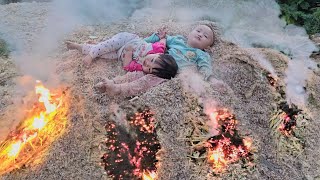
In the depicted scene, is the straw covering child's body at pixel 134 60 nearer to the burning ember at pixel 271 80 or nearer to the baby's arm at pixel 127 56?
the baby's arm at pixel 127 56

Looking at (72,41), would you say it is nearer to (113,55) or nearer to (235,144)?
(113,55)

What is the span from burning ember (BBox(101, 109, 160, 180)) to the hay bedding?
2.9 inches

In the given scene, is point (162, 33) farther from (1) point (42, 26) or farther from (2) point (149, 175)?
(2) point (149, 175)

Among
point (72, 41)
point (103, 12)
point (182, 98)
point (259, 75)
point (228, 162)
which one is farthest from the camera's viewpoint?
point (103, 12)

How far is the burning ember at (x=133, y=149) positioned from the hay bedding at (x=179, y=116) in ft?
0.24

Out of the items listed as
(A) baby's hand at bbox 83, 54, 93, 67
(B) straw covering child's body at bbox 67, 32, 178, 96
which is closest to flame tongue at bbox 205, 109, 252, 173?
(B) straw covering child's body at bbox 67, 32, 178, 96

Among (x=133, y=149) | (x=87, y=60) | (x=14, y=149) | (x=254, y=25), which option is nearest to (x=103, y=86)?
(x=87, y=60)

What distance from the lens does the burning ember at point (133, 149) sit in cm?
359

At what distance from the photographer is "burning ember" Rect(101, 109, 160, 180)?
11.8 ft

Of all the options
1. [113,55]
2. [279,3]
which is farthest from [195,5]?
[113,55]

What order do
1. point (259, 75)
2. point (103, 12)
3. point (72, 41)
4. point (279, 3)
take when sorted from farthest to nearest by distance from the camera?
point (279, 3), point (103, 12), point (72, 41), point (259, 75)

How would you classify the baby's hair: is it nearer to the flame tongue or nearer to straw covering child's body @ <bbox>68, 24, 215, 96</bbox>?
straw covering child's body @ <bbox>68, 24, 215, 96</bbox>

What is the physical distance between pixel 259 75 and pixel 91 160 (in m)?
2.01

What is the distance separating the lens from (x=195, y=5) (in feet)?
19.5
